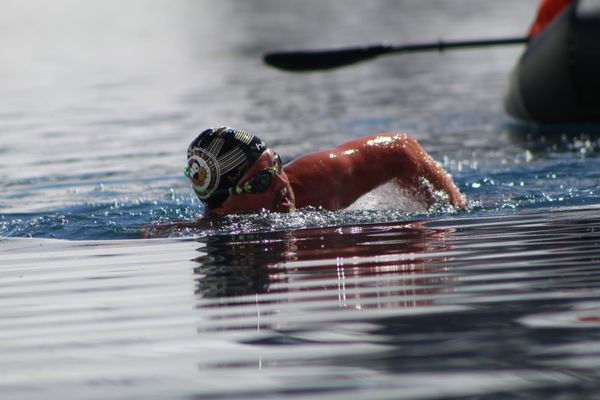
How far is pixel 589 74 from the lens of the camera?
36.9ft

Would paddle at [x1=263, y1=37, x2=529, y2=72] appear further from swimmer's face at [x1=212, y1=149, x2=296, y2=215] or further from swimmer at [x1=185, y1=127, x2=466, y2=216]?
swimmer's face at [x1=212, y1=149, x2=296, y2=215]

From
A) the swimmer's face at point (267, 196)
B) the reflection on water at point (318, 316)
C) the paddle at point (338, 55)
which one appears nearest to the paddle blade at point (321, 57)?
the paddle at point (338, 55)

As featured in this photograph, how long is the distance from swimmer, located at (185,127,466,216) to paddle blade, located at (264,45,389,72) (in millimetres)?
5128

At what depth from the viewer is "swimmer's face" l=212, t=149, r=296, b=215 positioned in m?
6.79

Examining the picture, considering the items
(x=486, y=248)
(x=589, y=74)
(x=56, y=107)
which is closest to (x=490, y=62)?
(x=56, y=107)

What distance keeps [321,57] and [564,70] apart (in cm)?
252

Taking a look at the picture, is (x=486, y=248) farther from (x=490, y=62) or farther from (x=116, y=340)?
(x=490, y=62)

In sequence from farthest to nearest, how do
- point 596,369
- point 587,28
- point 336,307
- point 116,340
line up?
1. point 587,28
2. point 336,307
3. point 116,340
4. point 596,369

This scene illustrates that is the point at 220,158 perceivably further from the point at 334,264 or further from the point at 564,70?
the point at 564,70

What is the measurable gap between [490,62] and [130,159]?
1157 cm

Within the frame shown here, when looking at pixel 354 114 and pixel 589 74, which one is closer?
pixel 589 74

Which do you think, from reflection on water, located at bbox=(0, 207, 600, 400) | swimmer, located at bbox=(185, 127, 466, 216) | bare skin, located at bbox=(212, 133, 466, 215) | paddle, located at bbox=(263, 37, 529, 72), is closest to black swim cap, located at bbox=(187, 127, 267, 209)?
swimmer, located at bbox=(185, 127, 466, 216)

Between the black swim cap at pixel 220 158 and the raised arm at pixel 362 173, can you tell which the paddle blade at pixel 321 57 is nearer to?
the raised arm at pixel 362 173

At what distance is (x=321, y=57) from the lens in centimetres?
1245
